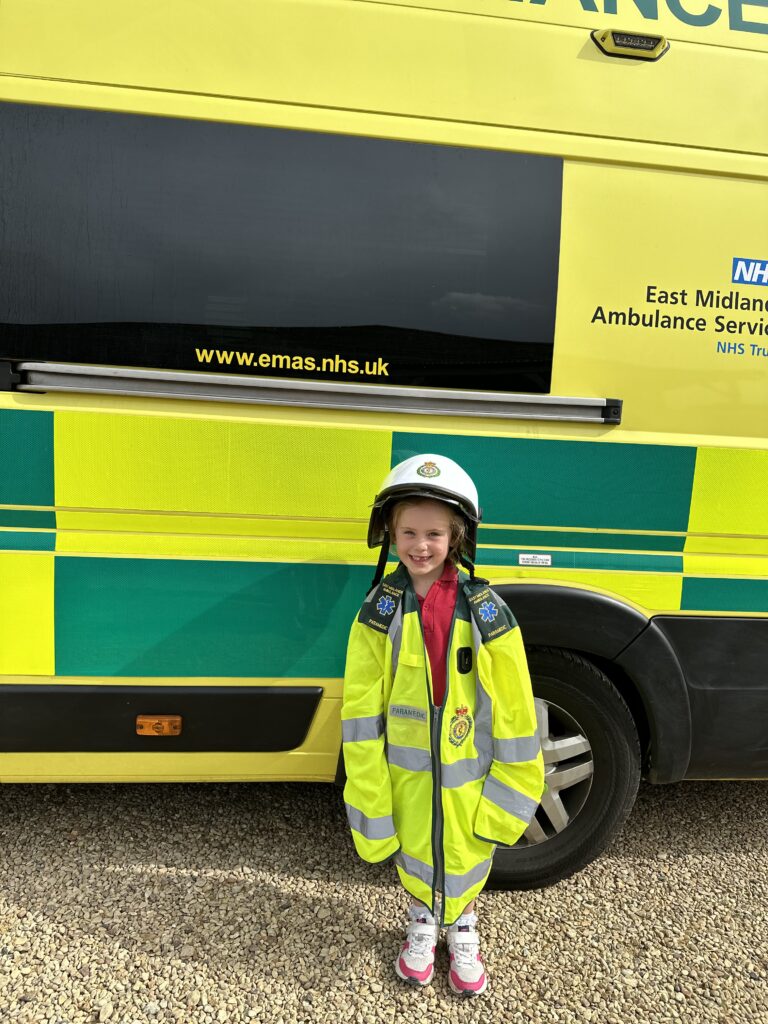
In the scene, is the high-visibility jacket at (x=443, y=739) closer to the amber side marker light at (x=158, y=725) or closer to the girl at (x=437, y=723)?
the girl at (x=437, y=723)

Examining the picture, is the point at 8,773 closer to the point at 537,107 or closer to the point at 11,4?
the point at 11,4

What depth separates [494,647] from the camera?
74.8 inches

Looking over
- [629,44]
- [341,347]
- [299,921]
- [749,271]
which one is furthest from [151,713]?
[629,44]

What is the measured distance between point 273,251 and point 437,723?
1.38 meters

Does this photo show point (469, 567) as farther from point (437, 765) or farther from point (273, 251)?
point (273, 251)

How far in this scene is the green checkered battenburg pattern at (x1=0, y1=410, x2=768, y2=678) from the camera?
7.09 ft

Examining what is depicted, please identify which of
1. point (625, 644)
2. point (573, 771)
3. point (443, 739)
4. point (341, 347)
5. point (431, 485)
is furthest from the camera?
point (573, 771)

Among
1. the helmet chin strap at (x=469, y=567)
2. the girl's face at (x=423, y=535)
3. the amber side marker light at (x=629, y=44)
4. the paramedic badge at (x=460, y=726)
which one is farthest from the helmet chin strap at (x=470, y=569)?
the amber side marker light at (x=629, y=44)

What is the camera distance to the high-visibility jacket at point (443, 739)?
1918mm

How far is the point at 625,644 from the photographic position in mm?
2271

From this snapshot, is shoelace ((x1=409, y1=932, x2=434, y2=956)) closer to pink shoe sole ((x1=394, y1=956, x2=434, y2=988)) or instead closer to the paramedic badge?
pink shoe sole ((x1=394, y1=956, x2=434, y2=988))

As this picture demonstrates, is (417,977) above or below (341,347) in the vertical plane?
below

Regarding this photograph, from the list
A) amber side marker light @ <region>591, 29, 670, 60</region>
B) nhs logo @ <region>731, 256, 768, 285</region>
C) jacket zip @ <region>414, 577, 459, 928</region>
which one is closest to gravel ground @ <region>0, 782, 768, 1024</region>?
jacket zip @ <region>414, 577, 459, 928</region>

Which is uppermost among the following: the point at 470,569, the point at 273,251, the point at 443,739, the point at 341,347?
the point at 273,251
